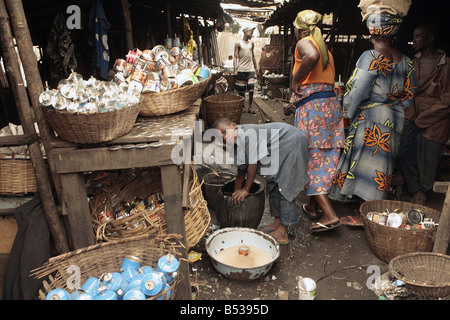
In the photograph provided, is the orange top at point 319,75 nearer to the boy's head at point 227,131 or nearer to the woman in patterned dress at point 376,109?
the woman in patterned dress at point 376,109

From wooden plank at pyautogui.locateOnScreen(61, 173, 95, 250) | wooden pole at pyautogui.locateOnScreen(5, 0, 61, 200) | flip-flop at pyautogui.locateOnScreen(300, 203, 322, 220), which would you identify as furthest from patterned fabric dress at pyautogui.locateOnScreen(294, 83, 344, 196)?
wooden pole at pyautogui.locateOnScreen(5, 0, 61, 200)

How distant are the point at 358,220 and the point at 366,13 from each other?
217cm

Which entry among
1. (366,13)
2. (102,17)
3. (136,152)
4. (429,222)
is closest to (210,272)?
(136,152)

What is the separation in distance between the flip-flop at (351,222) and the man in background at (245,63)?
5.70 meters

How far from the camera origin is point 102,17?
12.4 feet

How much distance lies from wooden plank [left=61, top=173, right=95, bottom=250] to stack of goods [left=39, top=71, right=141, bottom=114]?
52 cm

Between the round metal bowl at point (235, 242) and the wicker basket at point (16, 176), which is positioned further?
the round metal bowl at point (235, 242)

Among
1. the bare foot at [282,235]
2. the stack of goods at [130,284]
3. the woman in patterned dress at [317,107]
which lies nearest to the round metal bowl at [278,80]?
the woman in patterned dress at [317,107]

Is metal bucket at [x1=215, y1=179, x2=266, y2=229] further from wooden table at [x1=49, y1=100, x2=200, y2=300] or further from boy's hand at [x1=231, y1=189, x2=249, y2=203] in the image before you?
wooden table at [x1=49, y1=100, x2=200, y2=300]

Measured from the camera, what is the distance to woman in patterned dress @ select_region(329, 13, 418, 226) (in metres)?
3.06

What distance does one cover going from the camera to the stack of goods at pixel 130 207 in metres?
2.57

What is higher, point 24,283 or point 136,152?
point 136,152

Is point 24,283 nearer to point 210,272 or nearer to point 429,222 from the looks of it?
point 210,272

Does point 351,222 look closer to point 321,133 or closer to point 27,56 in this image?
point 321,133
